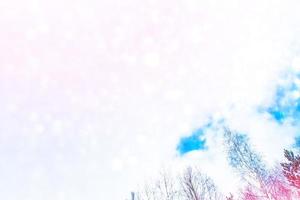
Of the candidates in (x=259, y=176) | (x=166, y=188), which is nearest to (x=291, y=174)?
(x=259, y=176)

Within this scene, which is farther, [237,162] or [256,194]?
[237,162]

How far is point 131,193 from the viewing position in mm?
27766

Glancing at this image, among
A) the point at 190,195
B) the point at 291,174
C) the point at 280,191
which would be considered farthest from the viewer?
the point at 190,195

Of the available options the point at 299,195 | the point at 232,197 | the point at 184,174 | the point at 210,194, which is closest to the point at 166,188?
the point at 184,174

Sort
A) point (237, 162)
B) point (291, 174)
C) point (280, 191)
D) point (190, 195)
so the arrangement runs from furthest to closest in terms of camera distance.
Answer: point (190, 195) < point (237, 162) < point (280, 191) < point (291, 174)

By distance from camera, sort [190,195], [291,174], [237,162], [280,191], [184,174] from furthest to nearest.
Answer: [184,174], [190,195], [237,162], [280,191], [291,174]

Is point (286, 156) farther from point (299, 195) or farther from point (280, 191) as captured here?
point (280, 191)

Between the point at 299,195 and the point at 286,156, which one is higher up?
the point at 286,156

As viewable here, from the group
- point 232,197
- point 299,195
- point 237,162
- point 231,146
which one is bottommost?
point 299,195

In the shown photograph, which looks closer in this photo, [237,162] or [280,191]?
[280,191]

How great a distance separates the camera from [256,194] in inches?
756

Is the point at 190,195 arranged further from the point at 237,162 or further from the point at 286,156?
the point at 286,156

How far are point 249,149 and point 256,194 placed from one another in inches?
Answer: 139

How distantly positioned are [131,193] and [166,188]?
3713mm
